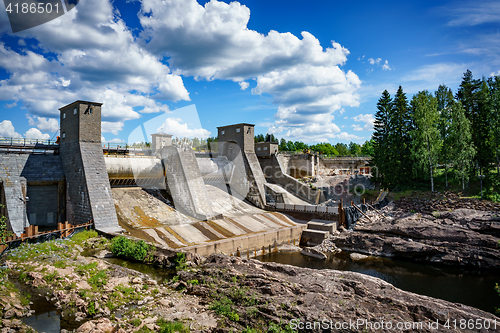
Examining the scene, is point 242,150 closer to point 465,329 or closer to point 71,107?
point 71,107

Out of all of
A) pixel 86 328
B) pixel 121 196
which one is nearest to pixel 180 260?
pixel 86 328

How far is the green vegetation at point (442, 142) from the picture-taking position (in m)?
27.7

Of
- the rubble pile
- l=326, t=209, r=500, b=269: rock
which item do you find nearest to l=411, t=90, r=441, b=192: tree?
the rubble pile

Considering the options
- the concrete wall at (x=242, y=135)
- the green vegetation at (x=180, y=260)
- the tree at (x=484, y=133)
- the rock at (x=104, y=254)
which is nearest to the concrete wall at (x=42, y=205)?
the rock at (x=104, y=254)

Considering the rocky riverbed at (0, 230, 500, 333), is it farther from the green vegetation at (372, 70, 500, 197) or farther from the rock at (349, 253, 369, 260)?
the green vegetation at (372, 70, 500, 197)

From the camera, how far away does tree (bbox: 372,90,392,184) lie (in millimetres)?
33438

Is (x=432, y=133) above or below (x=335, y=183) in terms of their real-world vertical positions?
above

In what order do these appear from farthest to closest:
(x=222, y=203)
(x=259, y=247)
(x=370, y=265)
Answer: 1. (x=222, y=203)
2. (x=259, y=247)
3. (x=370, y=265)

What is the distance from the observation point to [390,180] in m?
32.5

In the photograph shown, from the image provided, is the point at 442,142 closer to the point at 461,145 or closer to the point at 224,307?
the point at 461,145

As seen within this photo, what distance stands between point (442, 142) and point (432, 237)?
48.3ft

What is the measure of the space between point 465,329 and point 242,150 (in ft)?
82.0

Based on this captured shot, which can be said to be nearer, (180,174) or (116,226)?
(116,226)

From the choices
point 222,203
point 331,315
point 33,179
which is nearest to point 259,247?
point 222,203
